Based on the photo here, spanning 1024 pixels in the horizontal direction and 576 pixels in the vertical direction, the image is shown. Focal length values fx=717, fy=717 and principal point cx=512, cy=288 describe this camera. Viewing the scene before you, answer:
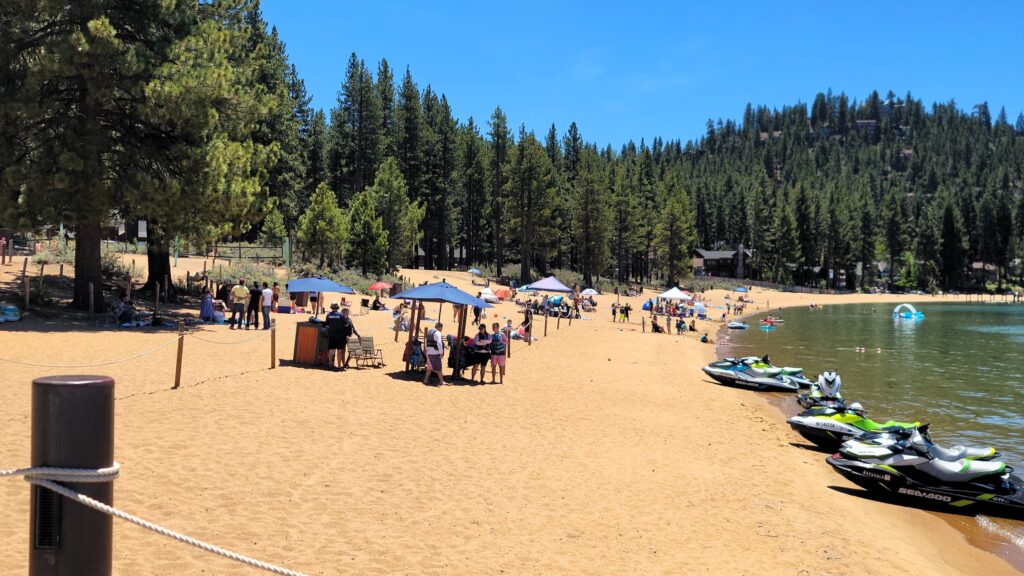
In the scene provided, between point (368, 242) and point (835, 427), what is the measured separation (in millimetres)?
41553

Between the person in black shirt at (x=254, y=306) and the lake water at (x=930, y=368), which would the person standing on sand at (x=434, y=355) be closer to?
the person in black shirt at (x=254, y=306)

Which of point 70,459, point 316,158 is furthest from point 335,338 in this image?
point 316,158

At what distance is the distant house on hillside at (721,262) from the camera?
407 ft

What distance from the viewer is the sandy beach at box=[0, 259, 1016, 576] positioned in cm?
742

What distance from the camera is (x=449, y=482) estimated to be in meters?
9.68

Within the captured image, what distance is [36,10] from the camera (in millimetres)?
21406

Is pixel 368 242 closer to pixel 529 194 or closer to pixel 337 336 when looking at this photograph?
pixel 529 194

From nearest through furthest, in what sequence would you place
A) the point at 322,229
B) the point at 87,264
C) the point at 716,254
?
1. the point at 87,264
2. the point at 322,229
3. the point at 716,254

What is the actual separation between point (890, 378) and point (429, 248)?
55.9 meters

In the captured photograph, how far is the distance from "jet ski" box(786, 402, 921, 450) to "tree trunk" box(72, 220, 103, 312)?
21.9 metres

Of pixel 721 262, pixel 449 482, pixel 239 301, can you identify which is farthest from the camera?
pixel 721 262

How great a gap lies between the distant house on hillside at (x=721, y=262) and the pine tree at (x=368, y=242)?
81.0 meters

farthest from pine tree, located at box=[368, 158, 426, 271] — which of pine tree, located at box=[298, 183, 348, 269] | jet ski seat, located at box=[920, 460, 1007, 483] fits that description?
jet ski seat, located at box=[920, 460, 1007, 483]

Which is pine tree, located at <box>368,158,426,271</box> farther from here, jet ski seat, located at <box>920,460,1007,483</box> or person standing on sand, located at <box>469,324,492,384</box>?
jet ski seat, located at <box>920,460,1007,483</box>
